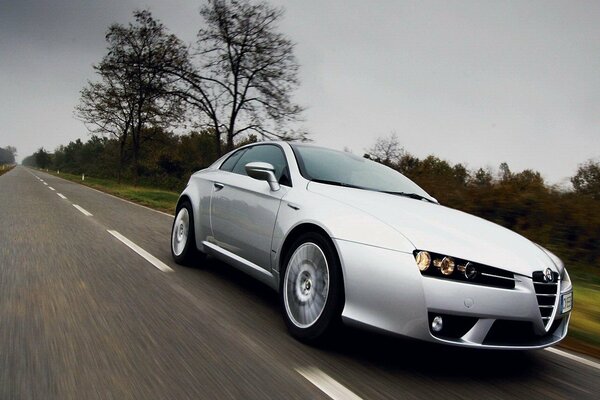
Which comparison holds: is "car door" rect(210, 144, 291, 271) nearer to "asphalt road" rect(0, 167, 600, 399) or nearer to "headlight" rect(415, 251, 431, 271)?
"asphalt road" rect(0, 167, 600, 399)

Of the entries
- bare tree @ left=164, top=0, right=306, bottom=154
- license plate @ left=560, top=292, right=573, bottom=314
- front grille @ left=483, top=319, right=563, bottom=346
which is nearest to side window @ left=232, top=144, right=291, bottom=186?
front grille @ left=483, top=319, right=563, bottom=346

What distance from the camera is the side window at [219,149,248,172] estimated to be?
4957 mm

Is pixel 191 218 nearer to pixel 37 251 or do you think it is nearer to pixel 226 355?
pixel 37 251

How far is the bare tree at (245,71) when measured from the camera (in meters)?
17.9

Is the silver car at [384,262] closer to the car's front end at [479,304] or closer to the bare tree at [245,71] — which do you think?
the car's front end at [479,304]

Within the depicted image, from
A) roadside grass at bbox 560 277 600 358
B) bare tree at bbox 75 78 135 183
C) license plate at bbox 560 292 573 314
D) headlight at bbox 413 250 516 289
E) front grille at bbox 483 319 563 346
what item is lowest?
roadside grass at bbox 560 277 600 358

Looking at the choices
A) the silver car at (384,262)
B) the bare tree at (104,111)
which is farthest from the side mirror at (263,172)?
the bare tree at (104,111)

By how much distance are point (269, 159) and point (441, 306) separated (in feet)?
7.57

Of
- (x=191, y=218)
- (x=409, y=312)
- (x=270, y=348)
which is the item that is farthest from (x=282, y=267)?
(x=191, y=218)

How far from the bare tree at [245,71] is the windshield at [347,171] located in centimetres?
1361

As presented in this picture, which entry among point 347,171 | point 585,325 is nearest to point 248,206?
point 347,171

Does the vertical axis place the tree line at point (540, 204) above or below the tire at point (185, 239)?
above

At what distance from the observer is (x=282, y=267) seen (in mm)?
3426

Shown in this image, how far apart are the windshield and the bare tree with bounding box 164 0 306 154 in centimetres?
1361
